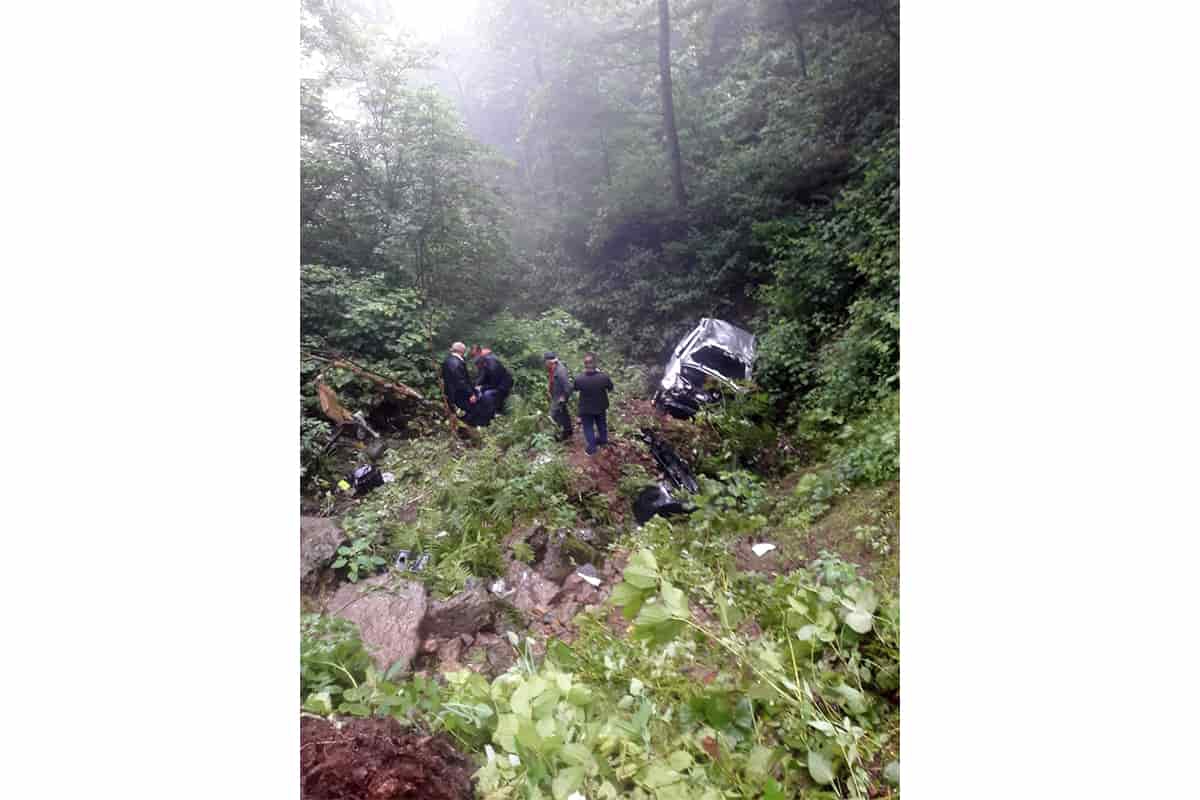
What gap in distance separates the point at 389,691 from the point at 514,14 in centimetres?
253

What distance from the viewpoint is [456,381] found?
239 centimetres

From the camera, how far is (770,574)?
→ 2.14 m

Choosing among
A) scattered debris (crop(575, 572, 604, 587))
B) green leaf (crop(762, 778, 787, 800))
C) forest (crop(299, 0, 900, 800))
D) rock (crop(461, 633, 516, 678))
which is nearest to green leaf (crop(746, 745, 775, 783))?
green leaf (crop(762, 778, 787, 800))

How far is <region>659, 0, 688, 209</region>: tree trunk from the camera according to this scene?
235cm

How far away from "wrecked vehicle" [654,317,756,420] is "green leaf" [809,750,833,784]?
45.6 inches

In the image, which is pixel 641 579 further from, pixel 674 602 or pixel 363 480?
pixel 363 480

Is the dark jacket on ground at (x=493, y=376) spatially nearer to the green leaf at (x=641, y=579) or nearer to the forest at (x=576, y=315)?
the forest at (x=576, y=315)

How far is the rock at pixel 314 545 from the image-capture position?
7.39ft

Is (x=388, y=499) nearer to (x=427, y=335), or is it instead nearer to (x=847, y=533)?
(x=427, y=335)

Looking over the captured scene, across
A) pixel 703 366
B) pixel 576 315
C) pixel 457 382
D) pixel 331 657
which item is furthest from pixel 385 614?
pixel 703 366

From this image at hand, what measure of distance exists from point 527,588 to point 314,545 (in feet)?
2.61

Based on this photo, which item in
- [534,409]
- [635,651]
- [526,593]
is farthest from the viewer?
[534,409]

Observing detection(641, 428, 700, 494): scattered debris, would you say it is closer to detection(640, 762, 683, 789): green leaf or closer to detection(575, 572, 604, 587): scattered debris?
detection(575, 572, 604, 587): scattered debris

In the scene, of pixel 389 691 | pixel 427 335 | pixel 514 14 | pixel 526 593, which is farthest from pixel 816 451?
pixel 514 14
